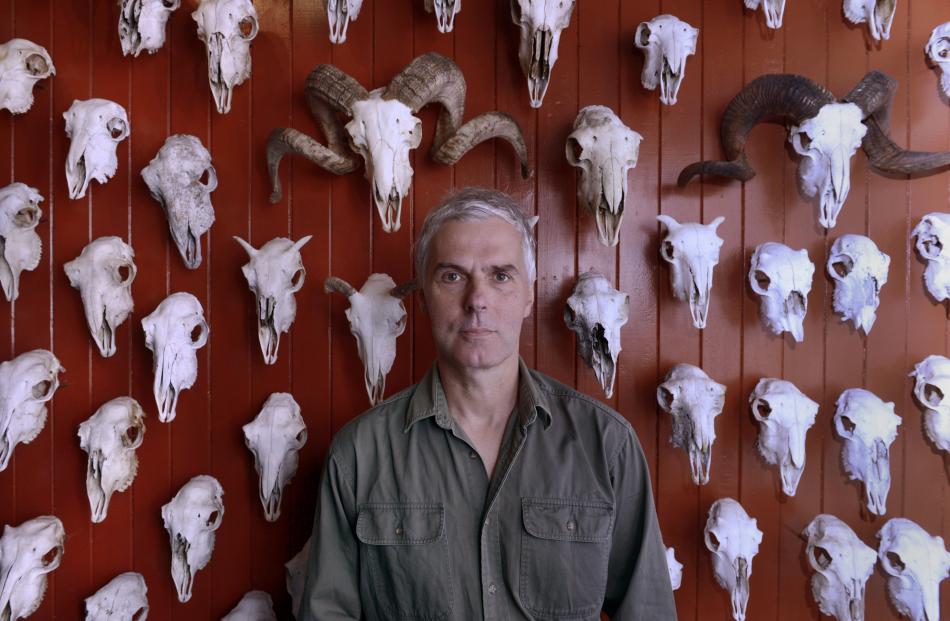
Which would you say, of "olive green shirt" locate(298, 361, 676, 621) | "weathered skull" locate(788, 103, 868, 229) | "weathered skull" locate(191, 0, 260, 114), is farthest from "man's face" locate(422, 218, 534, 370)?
"weathered skull" locate(788, 103, 868, 229)

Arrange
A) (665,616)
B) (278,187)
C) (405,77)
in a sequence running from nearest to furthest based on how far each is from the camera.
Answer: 1. (665,616)
2. (405,77)
3. (278,187)

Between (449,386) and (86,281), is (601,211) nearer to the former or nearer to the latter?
(449,386)

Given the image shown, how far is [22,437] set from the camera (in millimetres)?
2395

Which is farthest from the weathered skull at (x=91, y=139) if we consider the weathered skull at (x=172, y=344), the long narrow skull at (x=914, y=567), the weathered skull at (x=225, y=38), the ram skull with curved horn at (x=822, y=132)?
the long narrow skull at (x=914, y=567)

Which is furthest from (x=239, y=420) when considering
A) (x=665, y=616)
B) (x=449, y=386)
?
(x=665, y=616)

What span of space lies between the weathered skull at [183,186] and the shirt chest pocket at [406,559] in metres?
1.25

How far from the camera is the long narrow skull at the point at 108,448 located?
2.36 meters

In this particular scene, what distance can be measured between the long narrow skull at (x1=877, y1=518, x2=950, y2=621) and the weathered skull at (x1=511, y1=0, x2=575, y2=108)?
2.00 meters

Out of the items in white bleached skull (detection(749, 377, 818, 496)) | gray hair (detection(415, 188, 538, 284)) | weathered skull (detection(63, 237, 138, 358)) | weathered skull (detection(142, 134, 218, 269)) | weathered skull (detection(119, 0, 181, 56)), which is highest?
weathered skull (detection(119, 0, 181, 56))

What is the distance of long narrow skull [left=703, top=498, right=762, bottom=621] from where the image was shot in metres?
2.35

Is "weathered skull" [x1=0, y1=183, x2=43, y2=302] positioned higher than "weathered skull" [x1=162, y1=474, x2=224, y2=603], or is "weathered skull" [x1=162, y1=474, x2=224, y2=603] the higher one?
"weathered skull" [x1=0, y1=183, x2=43, y2=302]

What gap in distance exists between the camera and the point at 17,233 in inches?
94.5

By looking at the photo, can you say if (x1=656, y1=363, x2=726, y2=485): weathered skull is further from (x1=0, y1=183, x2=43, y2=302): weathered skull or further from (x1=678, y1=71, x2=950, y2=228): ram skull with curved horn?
(x1=0, y1=183, x2=43, y2=302): weathered skull

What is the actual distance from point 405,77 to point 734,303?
1432 mm
